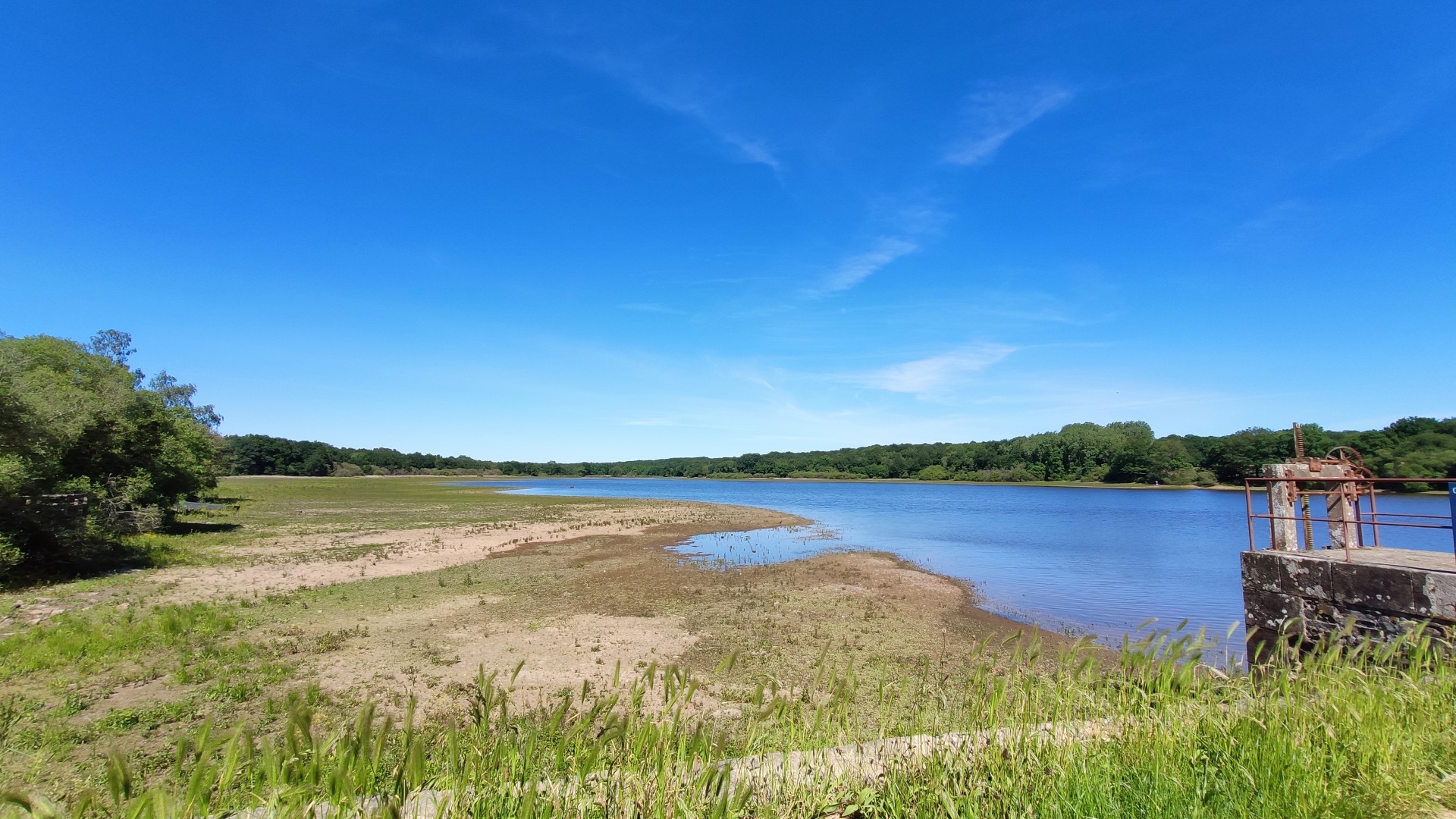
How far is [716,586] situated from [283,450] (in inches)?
6861

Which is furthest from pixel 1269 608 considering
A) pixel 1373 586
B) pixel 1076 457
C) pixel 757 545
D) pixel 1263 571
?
pixel 1076 457

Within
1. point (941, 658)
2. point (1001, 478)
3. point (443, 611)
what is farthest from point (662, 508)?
point (1001, 478)

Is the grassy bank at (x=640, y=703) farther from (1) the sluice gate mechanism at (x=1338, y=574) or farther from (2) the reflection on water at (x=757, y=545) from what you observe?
(2) the reflection on water at (x=757, y=545)

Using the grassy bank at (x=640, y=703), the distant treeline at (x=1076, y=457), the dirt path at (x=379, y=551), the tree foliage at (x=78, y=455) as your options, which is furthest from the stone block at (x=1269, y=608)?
the distant treeline at (x=1076, y=457)

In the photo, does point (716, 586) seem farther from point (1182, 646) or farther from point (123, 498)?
point (123, 498)

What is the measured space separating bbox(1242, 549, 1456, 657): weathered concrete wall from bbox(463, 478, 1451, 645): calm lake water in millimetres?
867

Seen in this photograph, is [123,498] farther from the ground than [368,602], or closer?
farther from the ground

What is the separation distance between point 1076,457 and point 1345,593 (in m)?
132

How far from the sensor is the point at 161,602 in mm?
14664

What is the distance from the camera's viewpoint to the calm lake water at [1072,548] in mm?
17078

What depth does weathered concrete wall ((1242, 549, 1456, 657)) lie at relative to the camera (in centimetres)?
713

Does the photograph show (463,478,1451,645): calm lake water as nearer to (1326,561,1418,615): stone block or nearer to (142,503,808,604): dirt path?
(1326,561,1418,615): stone block

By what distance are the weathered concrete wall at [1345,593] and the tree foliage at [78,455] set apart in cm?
2541

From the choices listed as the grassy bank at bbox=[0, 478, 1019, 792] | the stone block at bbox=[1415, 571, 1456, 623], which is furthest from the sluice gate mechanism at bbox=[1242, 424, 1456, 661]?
the grassy bank at bbox=[0, 478, 1019, 792]
